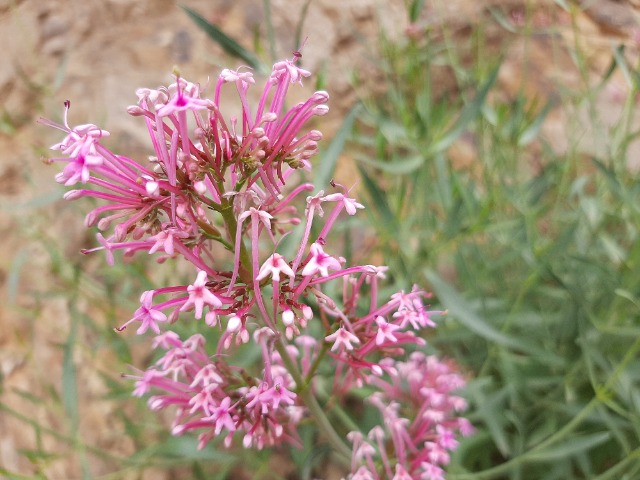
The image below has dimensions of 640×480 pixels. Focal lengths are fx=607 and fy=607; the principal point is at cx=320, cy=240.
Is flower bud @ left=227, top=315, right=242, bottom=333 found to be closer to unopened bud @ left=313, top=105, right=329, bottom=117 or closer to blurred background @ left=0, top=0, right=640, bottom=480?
unopened bud @ left=313, top=105, right=329, bottom=117

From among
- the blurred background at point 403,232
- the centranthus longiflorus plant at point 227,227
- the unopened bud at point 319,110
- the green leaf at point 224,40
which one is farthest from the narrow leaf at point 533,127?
the unopened bud at point 319,110

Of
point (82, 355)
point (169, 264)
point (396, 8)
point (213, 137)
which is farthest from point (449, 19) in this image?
point (213, 137)

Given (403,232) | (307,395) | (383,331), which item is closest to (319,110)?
(383,331)

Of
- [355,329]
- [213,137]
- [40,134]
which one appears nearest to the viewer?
[213,137]

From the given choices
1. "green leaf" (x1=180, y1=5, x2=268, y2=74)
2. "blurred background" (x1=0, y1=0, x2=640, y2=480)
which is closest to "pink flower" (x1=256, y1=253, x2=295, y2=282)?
"blurred background" (x1=0, y1=0, x2=640, y2=480)

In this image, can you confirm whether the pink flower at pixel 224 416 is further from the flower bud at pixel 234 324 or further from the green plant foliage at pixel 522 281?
the green plant foliage at pixel 522 281

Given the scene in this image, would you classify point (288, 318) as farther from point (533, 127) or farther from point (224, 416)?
point (533, 127)

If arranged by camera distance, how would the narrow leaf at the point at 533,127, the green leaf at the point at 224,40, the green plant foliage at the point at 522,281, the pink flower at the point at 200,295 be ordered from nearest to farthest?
the pink flower at the point at 200,295 < the green leaf at the point at 224,40 < the green plant foliage at the point at 522,281 < the narrow leaf at the point at 533,127

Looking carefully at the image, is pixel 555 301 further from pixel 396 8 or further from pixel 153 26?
pixel 153 26
